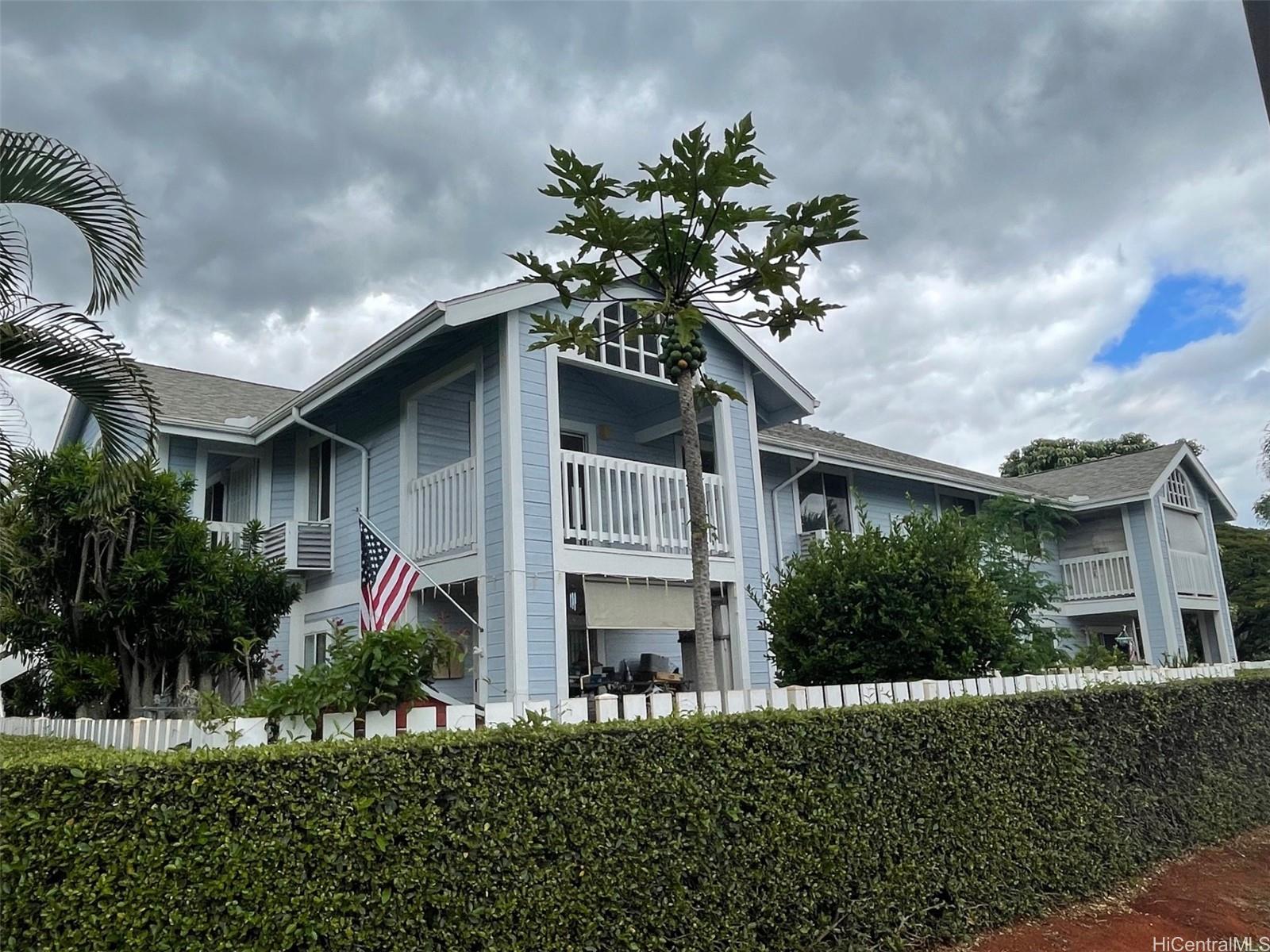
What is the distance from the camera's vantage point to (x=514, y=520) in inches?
390

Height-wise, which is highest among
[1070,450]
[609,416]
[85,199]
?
[1070,450]

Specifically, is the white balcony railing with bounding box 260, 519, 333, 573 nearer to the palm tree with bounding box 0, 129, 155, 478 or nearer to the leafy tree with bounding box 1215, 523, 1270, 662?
the palm tree with bounding box 0, 129, 155, 478

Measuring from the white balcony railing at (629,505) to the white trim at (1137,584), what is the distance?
14.6 metres

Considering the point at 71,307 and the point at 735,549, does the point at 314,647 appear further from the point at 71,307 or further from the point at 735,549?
the point at 71,307

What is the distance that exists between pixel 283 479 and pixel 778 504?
8.68 m

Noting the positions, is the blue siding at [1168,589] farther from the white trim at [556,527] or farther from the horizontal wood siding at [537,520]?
the horizontal wood siding at [537,520]

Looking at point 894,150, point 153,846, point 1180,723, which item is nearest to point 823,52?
point 894,150

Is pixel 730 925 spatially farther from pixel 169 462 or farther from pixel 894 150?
pixel 169 462

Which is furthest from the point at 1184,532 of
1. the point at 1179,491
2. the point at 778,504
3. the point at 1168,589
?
the point at 778,504

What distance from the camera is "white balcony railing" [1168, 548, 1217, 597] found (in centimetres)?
2227

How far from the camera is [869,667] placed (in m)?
7.81

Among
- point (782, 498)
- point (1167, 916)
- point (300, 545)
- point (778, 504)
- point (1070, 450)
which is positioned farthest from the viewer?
point (1070, 450)

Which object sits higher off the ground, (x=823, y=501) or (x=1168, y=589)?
(x=823, y=501)

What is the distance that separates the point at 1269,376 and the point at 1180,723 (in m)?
10.5
